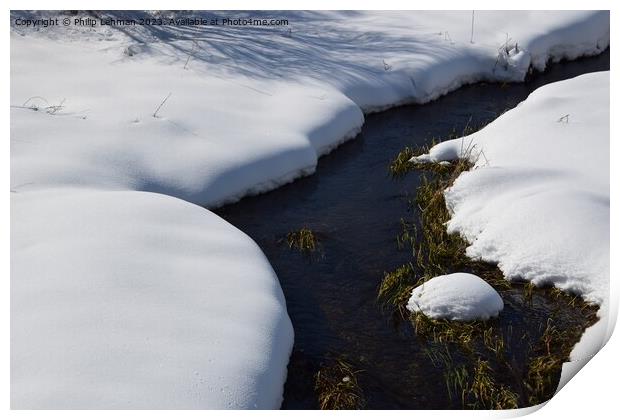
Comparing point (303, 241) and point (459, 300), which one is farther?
point (303, 241)

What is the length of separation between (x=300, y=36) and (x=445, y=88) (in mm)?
3009

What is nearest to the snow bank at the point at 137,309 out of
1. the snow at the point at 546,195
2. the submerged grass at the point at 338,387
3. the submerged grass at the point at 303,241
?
the submerged grass at the point at 338,387

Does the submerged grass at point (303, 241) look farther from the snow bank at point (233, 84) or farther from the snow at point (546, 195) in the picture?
the snow at point (546, 195)

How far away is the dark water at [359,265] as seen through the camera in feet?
19.1

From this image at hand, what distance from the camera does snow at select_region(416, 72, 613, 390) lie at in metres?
6.83

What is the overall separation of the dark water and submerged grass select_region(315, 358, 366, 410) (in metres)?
0.07

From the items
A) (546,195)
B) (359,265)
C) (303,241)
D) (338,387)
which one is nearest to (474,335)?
(338,387)

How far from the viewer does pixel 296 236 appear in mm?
7887

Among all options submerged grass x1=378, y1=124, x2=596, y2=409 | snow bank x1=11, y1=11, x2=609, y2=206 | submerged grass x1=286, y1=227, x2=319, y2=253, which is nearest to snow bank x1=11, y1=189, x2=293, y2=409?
submerged grass x1=286, y1=227, x2=319, y2=253

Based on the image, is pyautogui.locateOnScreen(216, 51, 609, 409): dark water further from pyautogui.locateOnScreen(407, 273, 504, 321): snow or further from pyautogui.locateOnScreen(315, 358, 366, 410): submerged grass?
pyautogui.locateOnScreen(407, 273, 504, 321): snow

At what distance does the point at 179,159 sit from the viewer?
28.1ft

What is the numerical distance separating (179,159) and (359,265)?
278cm

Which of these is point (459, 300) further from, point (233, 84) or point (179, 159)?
point (233, 84)

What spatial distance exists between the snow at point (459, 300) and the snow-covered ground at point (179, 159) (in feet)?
4.73
